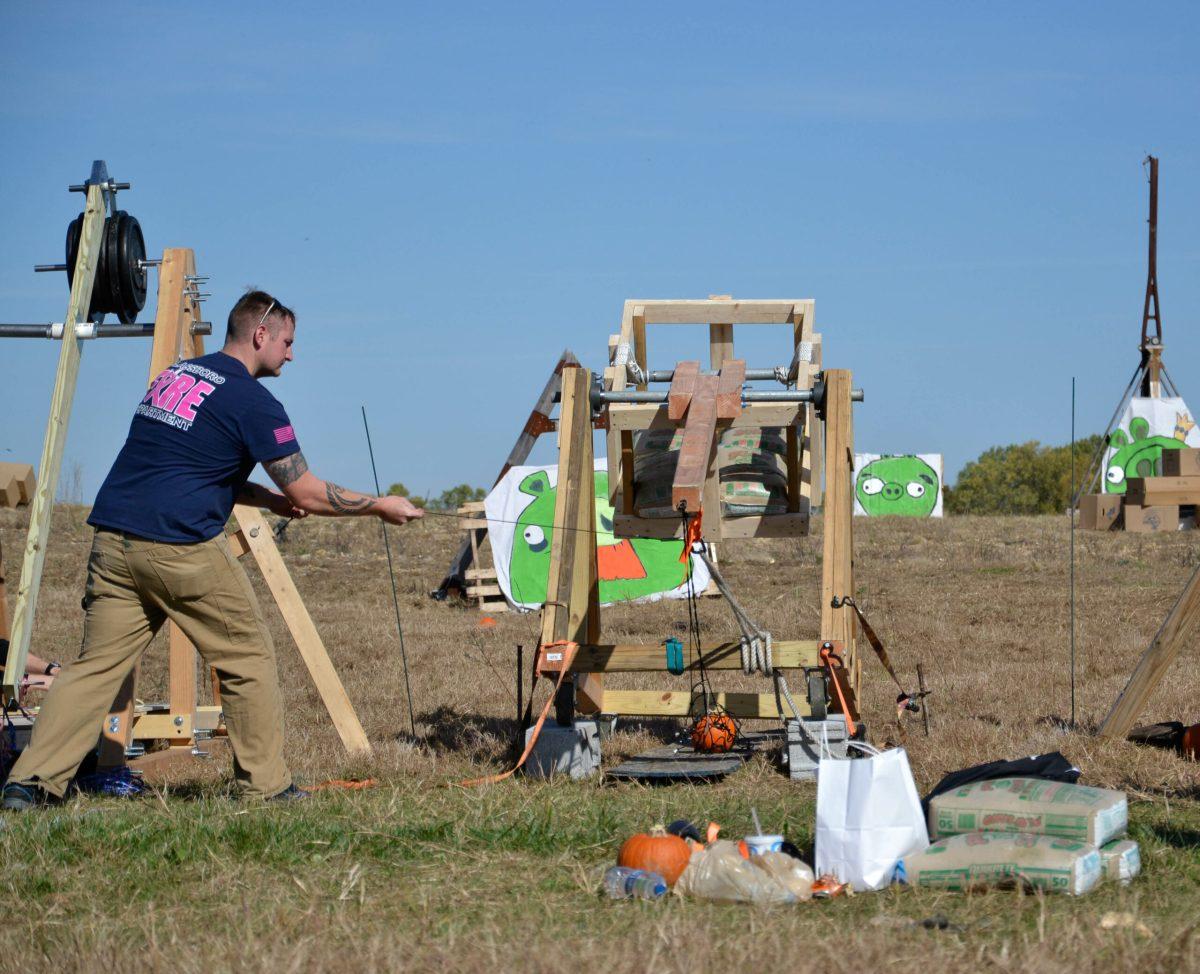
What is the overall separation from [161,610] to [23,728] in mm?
1421

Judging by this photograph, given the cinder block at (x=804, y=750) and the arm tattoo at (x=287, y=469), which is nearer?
the arm tattoo at (x=287, y=469)

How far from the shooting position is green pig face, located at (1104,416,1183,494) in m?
28.1

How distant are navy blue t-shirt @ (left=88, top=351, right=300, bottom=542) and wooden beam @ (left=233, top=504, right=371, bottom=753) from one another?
55.3 inches

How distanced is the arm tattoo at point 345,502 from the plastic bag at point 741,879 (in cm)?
220

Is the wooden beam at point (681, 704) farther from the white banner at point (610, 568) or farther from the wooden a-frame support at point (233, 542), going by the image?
the white banner at point (610, 568)

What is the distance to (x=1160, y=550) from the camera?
63.1ft

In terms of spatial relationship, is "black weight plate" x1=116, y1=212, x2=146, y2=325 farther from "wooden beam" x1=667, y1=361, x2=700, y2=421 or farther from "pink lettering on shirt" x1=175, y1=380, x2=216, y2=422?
"wooden beam" x1=667, y1=361, x2=700, y2=421

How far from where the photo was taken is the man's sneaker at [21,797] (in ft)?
16.8

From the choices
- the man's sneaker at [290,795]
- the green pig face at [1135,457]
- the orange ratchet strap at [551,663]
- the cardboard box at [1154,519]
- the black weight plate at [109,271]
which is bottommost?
the man's sneaker at [290,795]

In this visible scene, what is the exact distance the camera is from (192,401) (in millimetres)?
5441

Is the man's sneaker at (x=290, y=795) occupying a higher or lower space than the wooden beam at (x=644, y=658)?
lower

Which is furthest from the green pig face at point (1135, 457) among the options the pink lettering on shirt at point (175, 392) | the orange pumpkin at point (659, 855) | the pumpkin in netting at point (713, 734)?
the orange pumpkin at point (659, 855)

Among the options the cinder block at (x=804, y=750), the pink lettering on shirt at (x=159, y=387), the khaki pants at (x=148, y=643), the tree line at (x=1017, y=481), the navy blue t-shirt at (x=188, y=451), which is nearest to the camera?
the khaki pants at (x=148, y=643)

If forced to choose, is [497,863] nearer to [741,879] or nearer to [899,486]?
[741,879]
